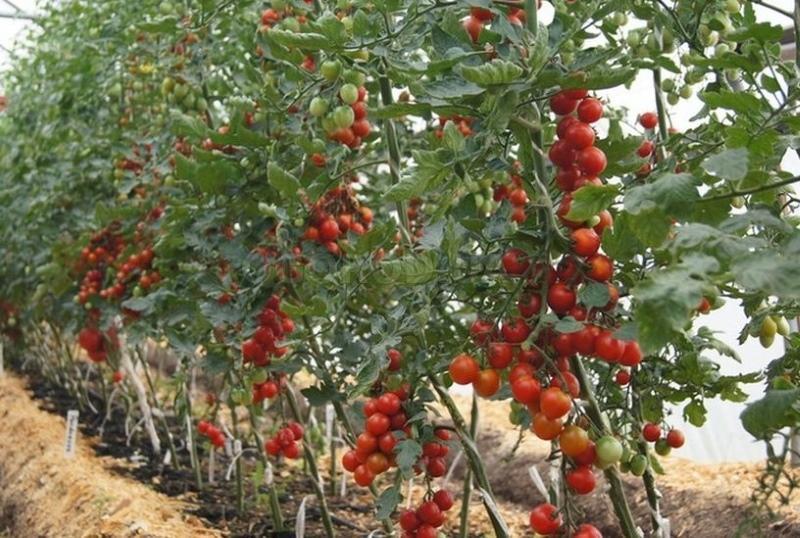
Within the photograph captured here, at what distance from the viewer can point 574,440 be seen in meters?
0.95

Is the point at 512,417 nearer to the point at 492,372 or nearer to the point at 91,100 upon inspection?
the point at 492,372

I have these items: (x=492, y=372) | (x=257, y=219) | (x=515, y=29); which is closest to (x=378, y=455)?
(x=492, y=372)

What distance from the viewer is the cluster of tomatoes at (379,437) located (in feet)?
3.79

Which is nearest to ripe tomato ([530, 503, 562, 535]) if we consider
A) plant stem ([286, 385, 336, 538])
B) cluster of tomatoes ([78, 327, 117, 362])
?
plant stem ([286, 385, 336, 538])

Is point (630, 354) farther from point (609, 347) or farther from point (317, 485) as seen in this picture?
point (317, 485)

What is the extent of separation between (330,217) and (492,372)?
65 centimetres

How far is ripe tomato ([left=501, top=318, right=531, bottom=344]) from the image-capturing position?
0.99 m

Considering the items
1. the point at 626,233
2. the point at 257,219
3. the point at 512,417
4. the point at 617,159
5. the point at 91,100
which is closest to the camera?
the point at 626,233

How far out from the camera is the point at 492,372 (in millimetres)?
977

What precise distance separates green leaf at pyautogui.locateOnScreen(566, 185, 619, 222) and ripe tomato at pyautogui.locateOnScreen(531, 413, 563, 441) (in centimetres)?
22

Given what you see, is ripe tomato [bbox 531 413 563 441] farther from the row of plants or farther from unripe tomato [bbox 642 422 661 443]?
unripe tomato [bbox 642 422 661 443]

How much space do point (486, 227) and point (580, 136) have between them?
0.66 feet

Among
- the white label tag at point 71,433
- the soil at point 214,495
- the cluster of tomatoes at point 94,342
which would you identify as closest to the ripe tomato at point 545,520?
the soil at point 214,495

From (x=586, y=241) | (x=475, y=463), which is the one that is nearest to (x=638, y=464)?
(x=475, y=463)
